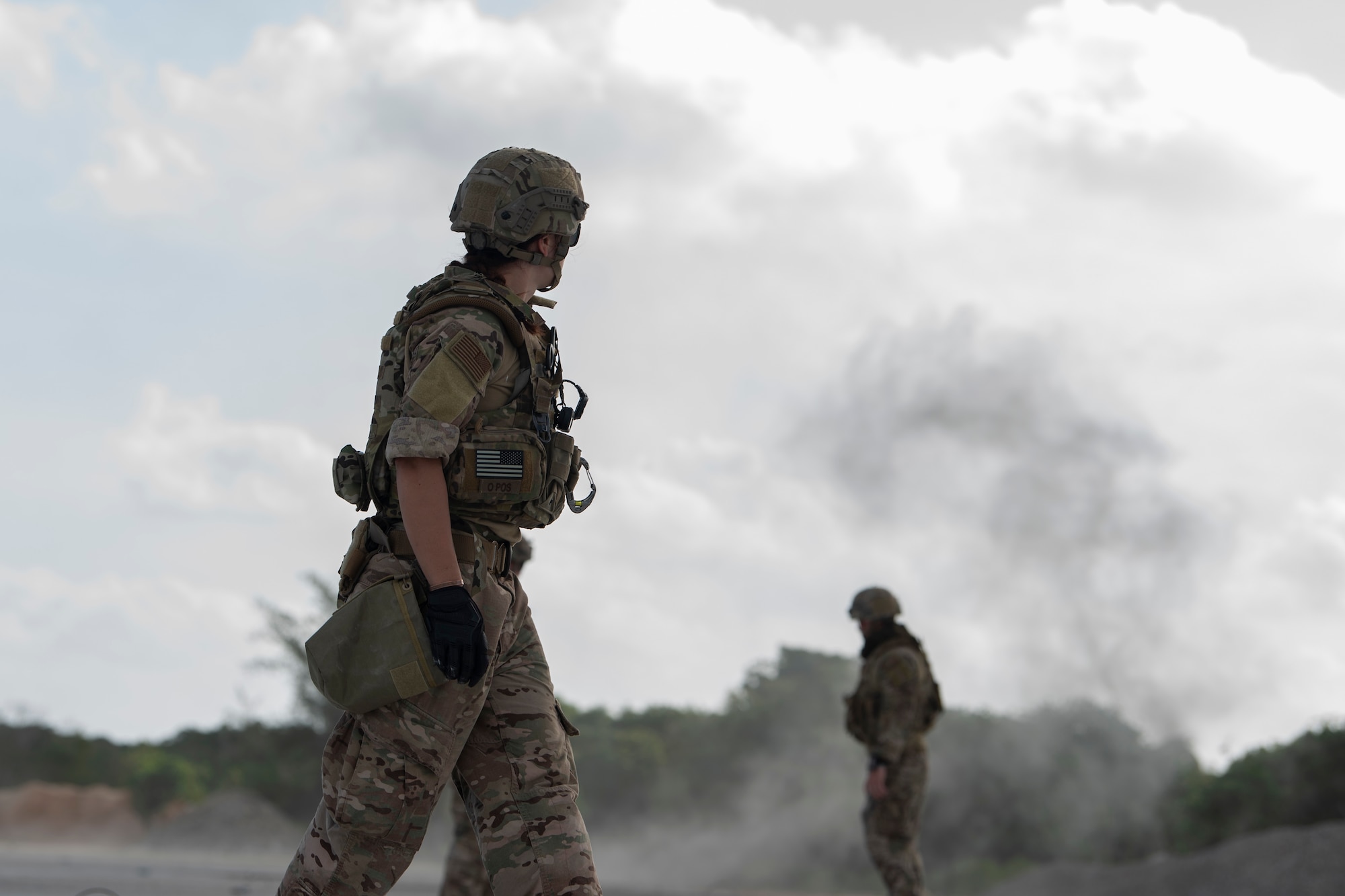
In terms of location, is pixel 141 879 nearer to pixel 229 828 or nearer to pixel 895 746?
pixel 895 746

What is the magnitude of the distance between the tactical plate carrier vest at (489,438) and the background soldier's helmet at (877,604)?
5.62 meters

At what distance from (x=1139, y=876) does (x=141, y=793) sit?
23.3 meters

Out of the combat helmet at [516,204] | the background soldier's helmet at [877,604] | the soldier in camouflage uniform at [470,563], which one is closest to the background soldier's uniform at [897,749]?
the background soldier's helmet at [877,604]

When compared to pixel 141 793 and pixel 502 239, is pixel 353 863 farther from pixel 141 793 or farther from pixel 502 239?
pixel 141 793

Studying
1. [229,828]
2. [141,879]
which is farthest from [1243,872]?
[229,828]

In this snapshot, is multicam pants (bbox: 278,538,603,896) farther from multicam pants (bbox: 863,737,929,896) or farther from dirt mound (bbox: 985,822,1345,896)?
dirt mound (bbox: 985,822,1345,896)

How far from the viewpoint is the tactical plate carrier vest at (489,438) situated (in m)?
3.36

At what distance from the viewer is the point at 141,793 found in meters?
31.4

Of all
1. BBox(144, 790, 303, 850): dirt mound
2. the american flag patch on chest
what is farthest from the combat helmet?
BBox(144, 790, 303, 850): dirt mound

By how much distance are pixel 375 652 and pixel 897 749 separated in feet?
19.2

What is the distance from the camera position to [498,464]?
11.0ft

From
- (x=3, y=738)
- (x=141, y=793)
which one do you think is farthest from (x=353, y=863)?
(x=3, y=738)

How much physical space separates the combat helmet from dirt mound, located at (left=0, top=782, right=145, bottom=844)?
3040cm

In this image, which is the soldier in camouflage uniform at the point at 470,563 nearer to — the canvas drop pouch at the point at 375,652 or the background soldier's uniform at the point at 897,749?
the canvas drop pouch at the point at 375,652
